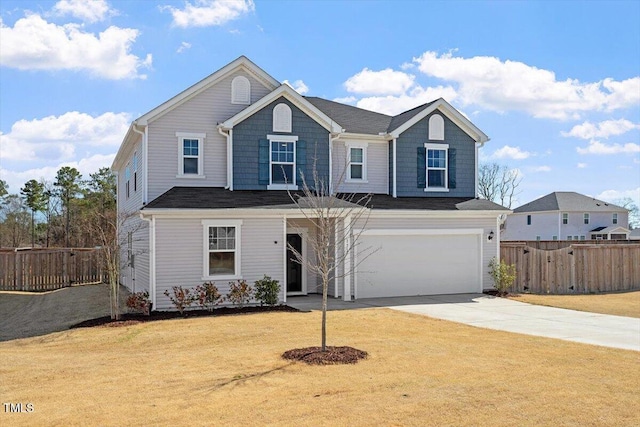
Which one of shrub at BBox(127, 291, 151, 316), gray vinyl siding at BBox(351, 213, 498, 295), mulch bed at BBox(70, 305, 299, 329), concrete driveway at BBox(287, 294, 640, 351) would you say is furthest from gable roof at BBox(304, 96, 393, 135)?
shrub at BBox(127, 291, 151, 316)

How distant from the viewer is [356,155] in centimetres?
2228

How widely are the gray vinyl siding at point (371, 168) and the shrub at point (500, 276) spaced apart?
15.5 ft

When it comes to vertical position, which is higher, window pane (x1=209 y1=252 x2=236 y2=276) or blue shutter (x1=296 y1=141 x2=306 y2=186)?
blue shutter (x1=296 y1=141 x2=306 y2=186)

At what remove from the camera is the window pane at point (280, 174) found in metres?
20.3

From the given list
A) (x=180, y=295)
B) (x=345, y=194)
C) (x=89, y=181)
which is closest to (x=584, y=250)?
(x=345, y=194)

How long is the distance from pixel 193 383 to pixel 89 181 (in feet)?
139

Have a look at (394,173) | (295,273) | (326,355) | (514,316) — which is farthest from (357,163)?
(326,355)

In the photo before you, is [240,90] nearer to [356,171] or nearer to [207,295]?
[356,171]

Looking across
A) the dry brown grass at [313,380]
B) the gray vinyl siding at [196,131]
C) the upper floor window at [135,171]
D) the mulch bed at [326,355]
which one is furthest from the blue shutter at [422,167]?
the mulch bed at [326,355]

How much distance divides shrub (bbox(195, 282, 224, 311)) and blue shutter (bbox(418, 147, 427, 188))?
30.9 feet

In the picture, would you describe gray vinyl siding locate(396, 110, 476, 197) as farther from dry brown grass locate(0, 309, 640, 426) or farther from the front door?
dry brown grass locate(0, 309, 640, 426)

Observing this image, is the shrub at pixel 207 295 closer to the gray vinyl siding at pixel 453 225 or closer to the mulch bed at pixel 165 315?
the mulch bed at pixel 165 315

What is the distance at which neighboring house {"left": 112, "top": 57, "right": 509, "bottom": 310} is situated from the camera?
17703 millimetres

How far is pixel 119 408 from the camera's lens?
297 inches
